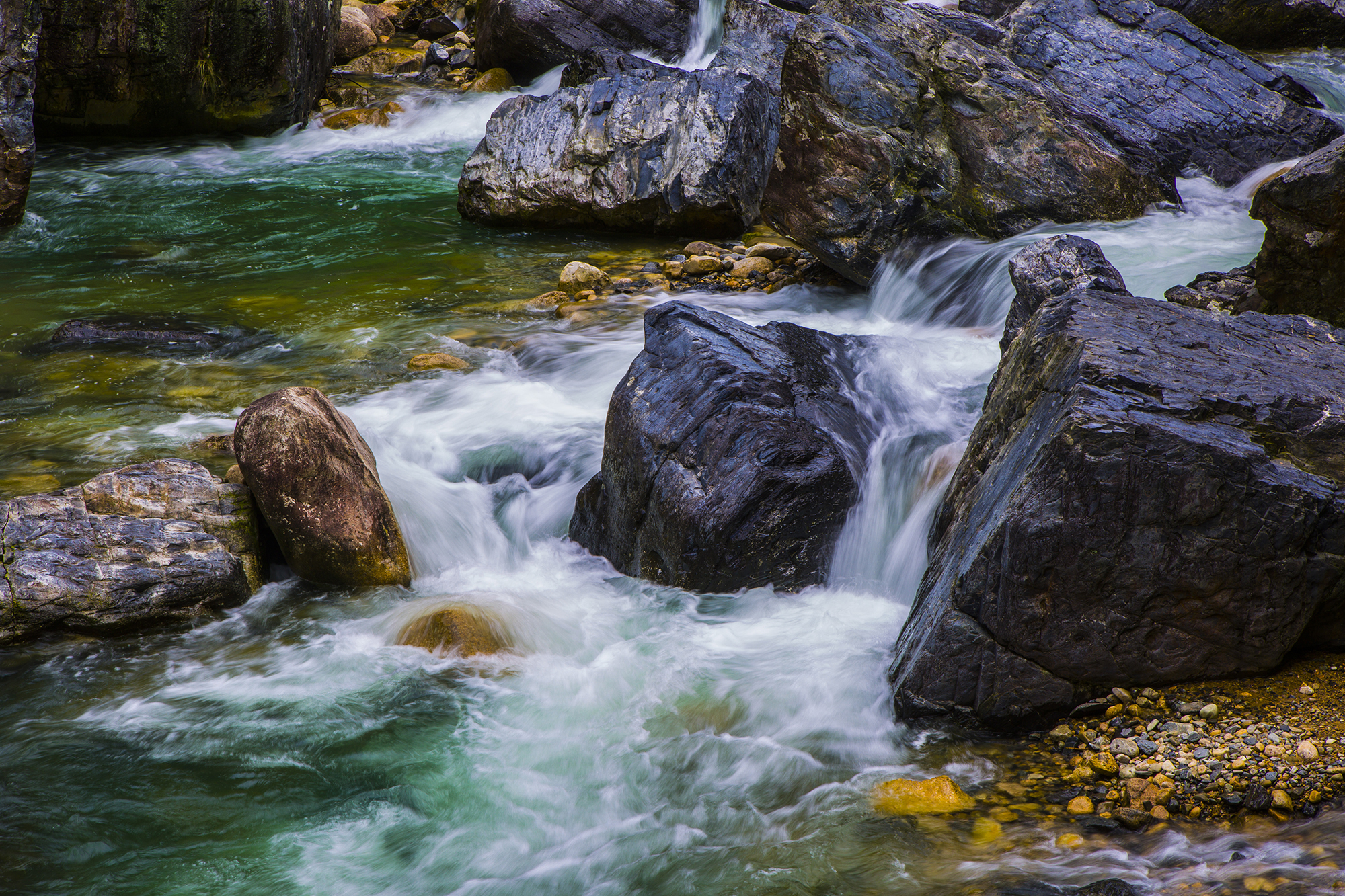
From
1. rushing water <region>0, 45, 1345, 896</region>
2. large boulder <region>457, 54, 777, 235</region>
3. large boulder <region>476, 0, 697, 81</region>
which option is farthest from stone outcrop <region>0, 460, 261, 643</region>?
large boulder <region>476, 0, 697, 81</region>

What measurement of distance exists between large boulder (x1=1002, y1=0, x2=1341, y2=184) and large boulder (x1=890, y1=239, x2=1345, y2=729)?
6294 mm

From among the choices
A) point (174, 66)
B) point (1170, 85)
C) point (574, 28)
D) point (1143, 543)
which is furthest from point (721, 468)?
point (574, 28)

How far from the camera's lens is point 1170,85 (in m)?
9.45

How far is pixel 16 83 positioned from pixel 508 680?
8.02m

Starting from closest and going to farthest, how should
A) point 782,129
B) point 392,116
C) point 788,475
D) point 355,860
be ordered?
1. point 355,860
2. point 788,475
3. point 782,129
4. point 392,116

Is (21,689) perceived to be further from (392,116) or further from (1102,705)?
(392,116)

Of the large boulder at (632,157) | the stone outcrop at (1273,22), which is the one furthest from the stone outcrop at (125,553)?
the stone outcrop at (1273,22)

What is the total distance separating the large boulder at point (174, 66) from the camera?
1138 centimetres

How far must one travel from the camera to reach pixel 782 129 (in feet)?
25.4

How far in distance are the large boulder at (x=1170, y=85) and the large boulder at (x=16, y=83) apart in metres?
9.10

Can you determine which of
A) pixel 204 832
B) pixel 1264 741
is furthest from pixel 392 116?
pixel 1264 741

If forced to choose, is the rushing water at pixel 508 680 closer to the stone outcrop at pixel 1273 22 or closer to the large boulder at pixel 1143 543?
the large boulder at pixel 1143 543

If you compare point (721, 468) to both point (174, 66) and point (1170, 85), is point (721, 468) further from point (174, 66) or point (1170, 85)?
point (174, 66)

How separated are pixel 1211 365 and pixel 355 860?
11.2ft
